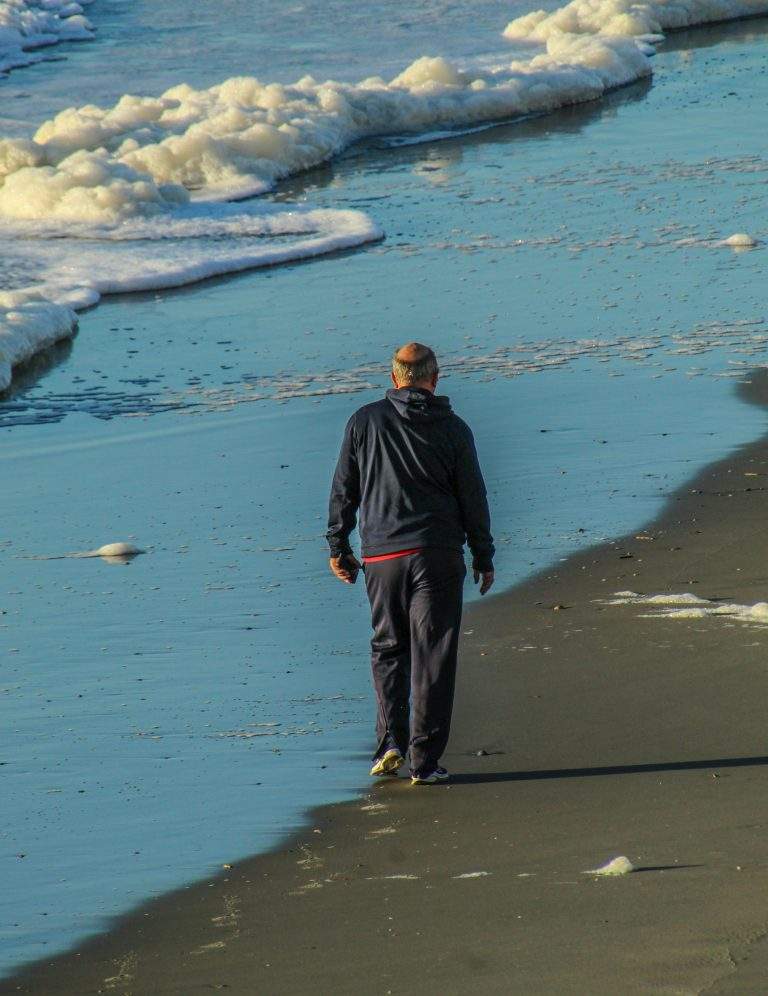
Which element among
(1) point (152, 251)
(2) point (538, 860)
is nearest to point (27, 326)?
(1) point (152, 251)

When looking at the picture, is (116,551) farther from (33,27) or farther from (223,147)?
(33,27)

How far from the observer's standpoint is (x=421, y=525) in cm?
548

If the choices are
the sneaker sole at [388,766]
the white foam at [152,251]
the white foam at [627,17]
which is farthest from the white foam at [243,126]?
the sneaker sole at [388,766]

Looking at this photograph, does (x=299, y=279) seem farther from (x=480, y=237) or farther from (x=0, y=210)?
(x=0, y=210)

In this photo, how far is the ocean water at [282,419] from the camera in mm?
5621

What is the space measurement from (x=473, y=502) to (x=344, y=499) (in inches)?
17.7

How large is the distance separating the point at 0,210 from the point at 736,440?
12.0 meters

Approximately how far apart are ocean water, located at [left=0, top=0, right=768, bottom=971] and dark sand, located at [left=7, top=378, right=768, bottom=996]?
1.02 ft

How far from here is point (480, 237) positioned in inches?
618

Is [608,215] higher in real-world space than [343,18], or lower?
lower

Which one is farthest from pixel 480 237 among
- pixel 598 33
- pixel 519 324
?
pixel 598 33

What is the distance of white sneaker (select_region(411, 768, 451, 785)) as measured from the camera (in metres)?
5.49

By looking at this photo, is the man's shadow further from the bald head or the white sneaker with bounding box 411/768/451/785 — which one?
the bald head

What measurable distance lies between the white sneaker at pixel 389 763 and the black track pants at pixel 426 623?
0.19ft
